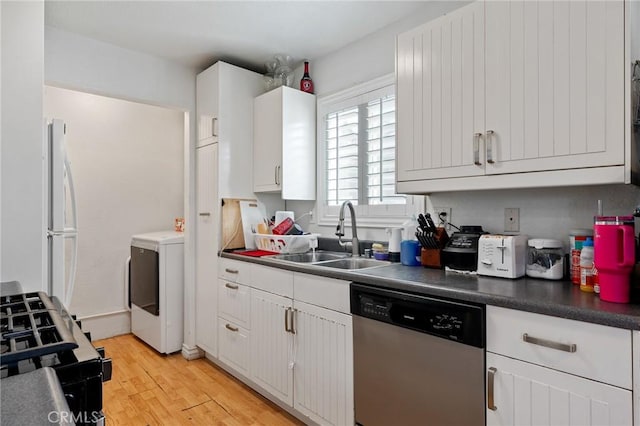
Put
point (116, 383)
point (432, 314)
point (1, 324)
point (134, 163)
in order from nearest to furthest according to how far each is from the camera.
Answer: point (1, 324), point (432, 314), point (116, 383), point (134, 163)

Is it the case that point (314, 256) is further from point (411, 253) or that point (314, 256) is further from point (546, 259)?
point (546, 259)

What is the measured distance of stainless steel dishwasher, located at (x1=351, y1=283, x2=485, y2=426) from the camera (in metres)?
1.32

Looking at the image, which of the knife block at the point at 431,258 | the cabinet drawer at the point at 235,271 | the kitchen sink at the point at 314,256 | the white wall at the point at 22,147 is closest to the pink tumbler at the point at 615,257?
the knife block at the point at 431,258

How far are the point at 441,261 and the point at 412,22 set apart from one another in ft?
4.82

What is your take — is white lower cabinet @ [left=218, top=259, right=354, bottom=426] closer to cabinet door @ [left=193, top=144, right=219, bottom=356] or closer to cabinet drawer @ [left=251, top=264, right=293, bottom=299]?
cabinet drawer @ [left=251, top=264, right=293, bottom=299]

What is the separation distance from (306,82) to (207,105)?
80cm

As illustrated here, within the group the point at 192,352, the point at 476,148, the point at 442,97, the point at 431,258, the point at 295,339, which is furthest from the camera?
the point at 192,352

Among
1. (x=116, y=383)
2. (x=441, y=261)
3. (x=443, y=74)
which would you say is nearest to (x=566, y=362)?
(x=441, y=261)

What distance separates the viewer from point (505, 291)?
1338 millimetres

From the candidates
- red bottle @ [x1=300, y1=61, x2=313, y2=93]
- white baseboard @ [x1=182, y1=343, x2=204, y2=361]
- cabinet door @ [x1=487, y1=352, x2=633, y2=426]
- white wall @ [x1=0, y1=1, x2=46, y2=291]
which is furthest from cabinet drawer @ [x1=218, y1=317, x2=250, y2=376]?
red bottle @ [x1=300, y1=61, x2=313, y2=93]

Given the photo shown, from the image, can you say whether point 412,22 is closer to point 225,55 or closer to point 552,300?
point 225,55

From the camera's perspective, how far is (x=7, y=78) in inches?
61.9

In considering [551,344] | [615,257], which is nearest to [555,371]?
[551,344]

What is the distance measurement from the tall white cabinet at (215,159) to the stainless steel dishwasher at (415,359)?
4.92ft
